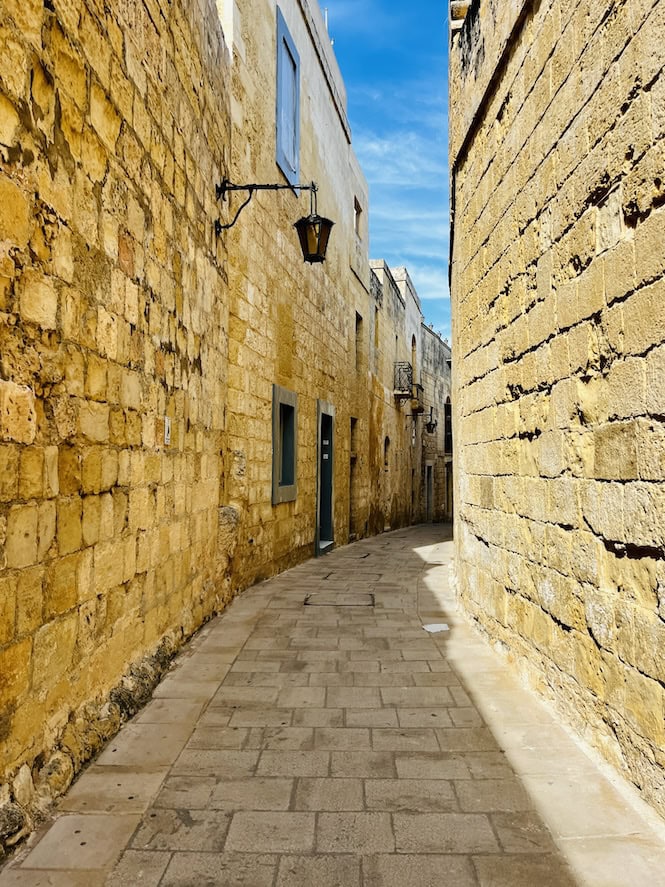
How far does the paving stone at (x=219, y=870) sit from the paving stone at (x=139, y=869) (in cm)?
3

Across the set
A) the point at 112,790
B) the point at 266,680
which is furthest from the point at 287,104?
the point at 112,790

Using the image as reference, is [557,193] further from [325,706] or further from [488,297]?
[325,706]

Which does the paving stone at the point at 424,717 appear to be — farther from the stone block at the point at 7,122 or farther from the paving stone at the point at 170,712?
the stone block at the point at 7,122

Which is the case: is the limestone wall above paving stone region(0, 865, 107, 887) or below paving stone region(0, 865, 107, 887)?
above

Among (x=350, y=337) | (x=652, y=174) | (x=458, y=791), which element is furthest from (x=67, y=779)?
(x=350, y=337)

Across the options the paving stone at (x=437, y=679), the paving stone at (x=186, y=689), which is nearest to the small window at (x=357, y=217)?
the paving stone at (x=437, y=679)

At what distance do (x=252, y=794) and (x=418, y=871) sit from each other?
747 mm

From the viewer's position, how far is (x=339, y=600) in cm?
620

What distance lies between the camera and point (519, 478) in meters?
3.88

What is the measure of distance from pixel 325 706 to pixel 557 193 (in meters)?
2.77

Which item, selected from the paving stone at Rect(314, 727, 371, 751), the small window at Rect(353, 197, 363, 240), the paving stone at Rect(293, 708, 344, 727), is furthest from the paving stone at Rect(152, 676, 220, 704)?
the small window at Rect(353, 197, 363, 240)

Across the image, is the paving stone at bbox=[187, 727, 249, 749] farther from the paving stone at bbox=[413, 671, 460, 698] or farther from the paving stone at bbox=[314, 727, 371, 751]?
the paving stone at bbox=[413, 671, 460, 698]

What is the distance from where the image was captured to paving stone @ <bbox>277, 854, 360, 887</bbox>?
1981mm

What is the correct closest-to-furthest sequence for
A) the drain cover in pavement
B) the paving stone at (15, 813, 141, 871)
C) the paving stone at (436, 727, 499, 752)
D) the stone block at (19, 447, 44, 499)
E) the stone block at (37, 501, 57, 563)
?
the paving stone at (15, 813, 141, 871)
the stone block at (19, 447, 44, 499)
the stone block at (37, 501, 57, 563)
the paving stone at (436, 727, 499, 752)
the drain cover in pavement
